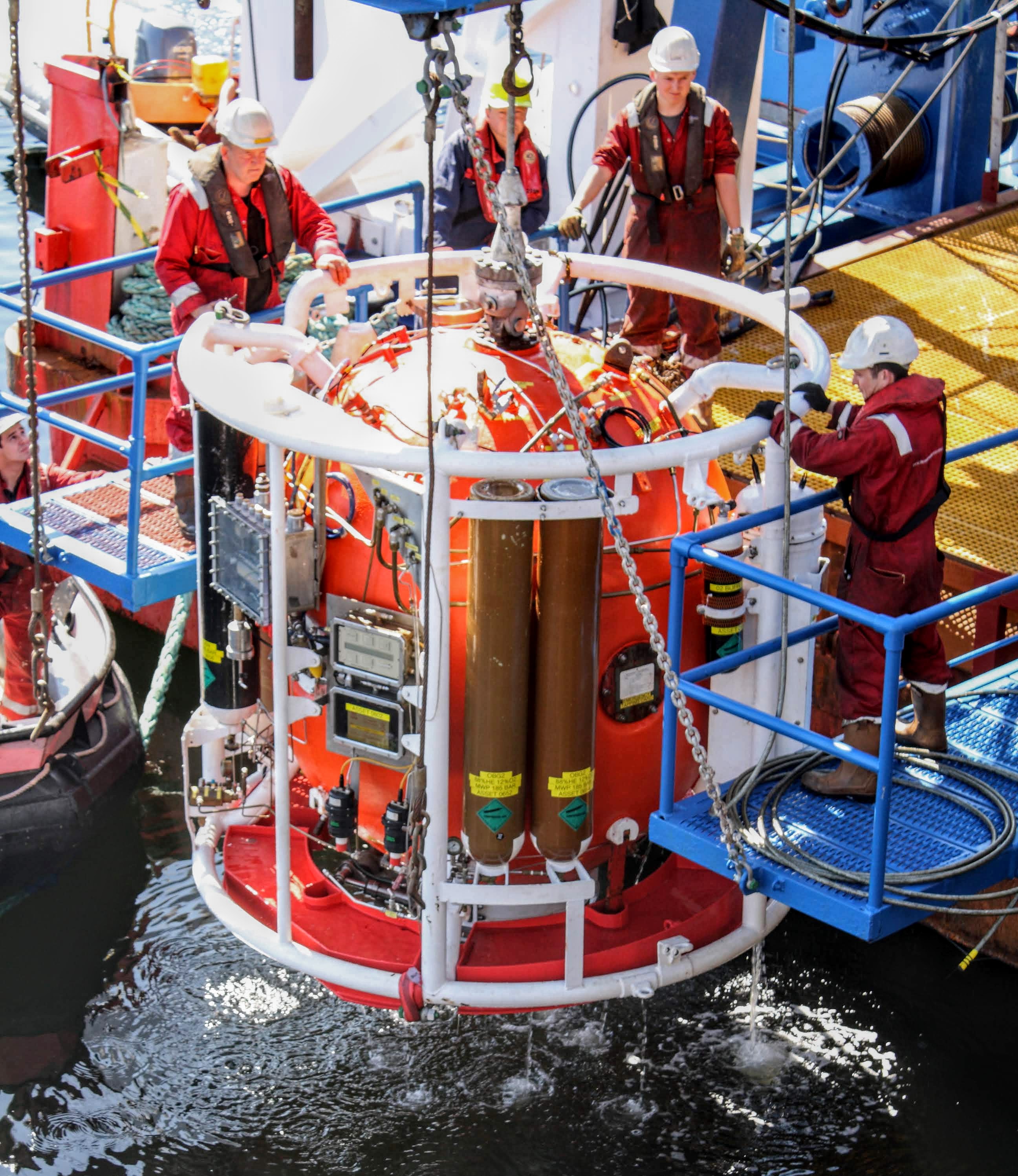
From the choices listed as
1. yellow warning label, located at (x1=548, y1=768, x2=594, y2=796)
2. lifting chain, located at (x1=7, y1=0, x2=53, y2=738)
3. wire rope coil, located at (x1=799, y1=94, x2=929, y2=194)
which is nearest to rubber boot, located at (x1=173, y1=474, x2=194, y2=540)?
lifting chain, located at (x1=7, y1=0, x2=53, y2=738)

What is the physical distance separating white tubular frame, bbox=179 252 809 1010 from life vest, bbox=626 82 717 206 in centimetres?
193

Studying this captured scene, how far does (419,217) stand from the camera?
10.9 metres

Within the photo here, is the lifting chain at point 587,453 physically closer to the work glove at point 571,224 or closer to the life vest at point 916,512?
the life vest at point 916,512

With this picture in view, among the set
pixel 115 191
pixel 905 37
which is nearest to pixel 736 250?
pixel 905 37

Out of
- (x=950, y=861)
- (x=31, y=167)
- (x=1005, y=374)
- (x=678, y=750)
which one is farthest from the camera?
(x=31, y=167)

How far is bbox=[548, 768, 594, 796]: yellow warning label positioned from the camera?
593 cm

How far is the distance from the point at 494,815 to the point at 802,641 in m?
1.38

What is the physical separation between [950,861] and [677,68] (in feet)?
15.4

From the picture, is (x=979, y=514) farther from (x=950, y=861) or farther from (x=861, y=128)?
(x=861, y=128)

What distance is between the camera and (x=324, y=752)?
667cm

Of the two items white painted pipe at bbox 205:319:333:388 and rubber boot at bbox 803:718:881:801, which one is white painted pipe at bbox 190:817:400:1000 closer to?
rubber boot at bbox 803:718:881:801

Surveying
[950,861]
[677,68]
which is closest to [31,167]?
[677,68]

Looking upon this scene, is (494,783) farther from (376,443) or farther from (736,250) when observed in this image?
(736,250)

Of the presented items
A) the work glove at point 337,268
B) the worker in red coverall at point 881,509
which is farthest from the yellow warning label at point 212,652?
the worker in red coverall at point 881,509
